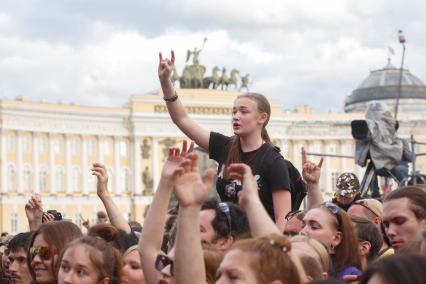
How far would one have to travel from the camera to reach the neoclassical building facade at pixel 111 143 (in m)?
63.0

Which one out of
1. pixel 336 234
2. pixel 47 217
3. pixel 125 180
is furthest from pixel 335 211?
pixel 125 180

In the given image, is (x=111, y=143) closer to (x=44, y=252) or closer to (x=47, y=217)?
(x=47, y=217)

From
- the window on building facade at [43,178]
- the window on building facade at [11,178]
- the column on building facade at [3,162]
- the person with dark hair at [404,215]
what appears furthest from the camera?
the window on building facade at [43,178]

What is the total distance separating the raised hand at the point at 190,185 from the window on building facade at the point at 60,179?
203 feet

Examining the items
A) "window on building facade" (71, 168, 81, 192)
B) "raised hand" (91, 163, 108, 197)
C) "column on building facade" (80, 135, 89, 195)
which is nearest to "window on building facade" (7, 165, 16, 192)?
"window on building facade" (71, 168, 81, 192)

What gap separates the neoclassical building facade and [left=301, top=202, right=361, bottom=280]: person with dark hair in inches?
2242

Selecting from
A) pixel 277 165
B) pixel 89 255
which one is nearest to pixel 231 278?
pixel 89 255

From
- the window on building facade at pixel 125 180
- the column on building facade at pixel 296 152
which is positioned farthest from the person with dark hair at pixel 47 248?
the column on building facade at pixel 296 152

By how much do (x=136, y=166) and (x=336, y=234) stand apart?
210ft

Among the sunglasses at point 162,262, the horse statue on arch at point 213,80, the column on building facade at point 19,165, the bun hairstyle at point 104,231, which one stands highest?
the horse statue on arch at point 213,80

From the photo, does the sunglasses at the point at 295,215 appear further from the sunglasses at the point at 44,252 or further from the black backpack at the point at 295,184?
the sunglasses at the point at 44,252

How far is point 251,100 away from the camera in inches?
239

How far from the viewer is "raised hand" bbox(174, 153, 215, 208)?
4.16 m

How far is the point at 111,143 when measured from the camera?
69062mm
